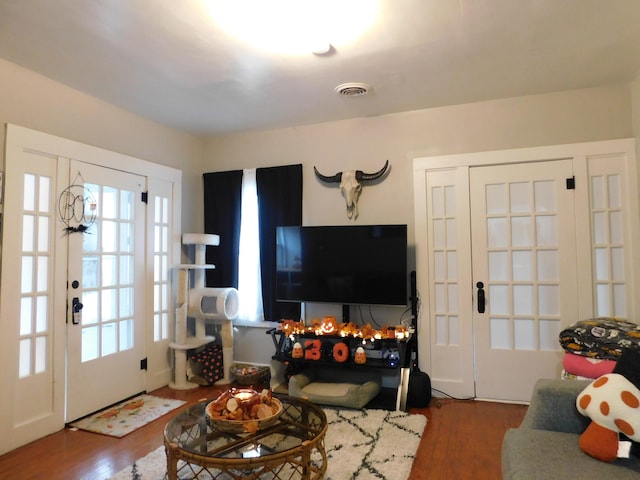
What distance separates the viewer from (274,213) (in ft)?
13.7

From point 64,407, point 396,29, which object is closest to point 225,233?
point 64,407

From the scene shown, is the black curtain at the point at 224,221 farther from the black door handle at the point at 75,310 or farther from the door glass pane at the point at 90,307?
the black door handle at the point at 75,310

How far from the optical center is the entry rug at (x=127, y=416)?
3.00m

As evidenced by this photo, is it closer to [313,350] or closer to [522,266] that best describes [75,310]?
[313,350]

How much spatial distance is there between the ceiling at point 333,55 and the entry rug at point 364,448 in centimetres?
254

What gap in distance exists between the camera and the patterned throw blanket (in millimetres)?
2676

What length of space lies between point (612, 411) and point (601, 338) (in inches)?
52.1

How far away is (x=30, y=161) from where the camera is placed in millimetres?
2887

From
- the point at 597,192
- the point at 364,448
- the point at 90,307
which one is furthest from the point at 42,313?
the point at 597,192

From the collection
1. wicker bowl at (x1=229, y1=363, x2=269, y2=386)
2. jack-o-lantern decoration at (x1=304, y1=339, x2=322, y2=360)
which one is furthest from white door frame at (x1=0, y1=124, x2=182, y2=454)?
jack-o-lantern decoration at (x1=304, y1=339, x2=322, y2=360)

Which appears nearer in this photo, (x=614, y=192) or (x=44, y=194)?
(x=44, y=194)

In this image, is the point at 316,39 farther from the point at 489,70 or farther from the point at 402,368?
the point at 402,368

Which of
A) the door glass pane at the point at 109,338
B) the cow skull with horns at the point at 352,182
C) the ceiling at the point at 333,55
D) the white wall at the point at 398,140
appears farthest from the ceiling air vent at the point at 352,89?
the door glass pane at the point at 109,338

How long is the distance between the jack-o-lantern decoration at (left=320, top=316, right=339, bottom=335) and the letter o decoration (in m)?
0.14
